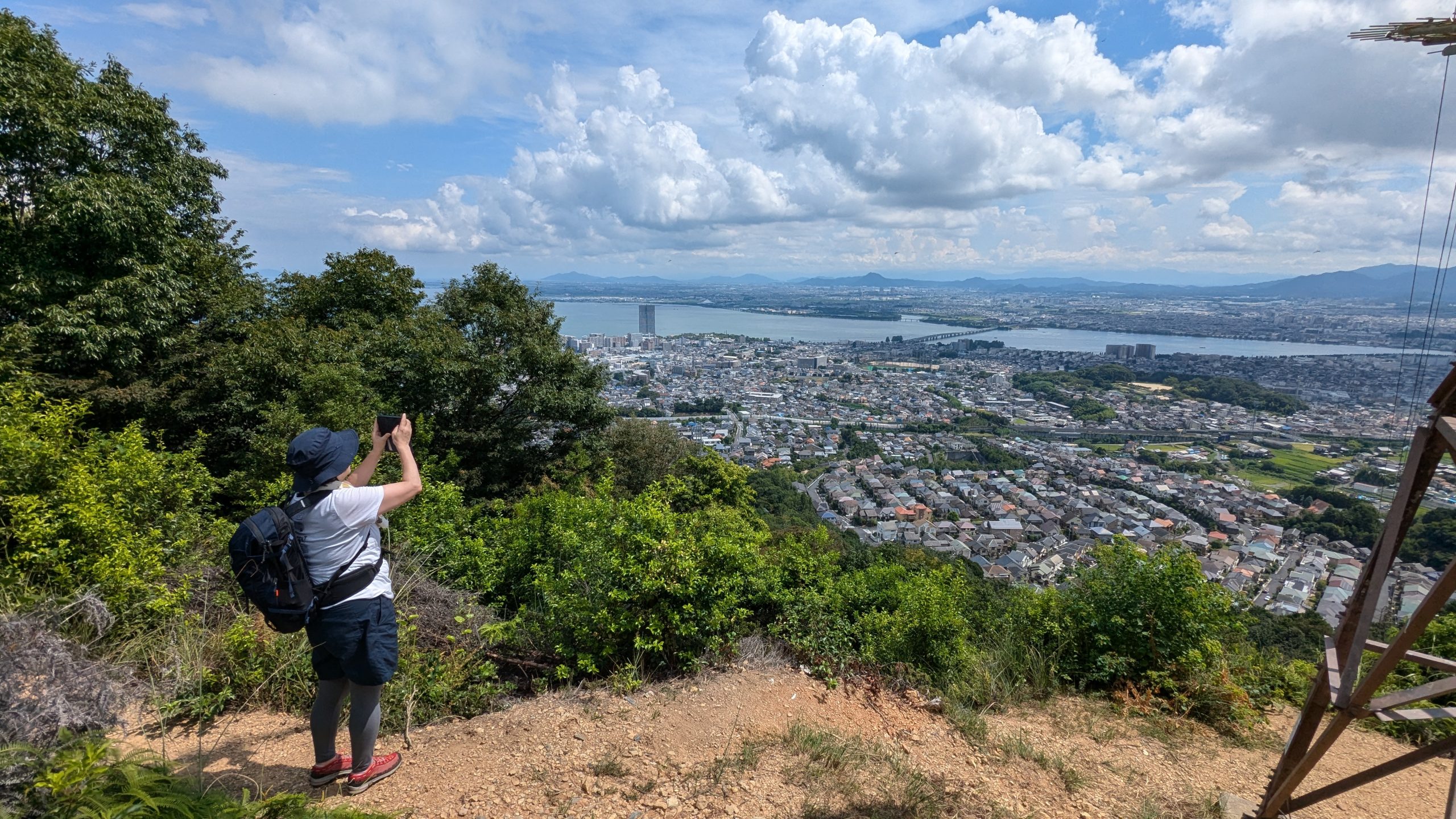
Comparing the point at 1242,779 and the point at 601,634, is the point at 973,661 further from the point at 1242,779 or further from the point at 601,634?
the point at 601,634

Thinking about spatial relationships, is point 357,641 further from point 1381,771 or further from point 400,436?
point 1381,771

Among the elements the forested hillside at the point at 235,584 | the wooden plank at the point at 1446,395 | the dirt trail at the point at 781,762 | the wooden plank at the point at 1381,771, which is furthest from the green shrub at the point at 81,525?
the wooden plank at the point at 1446,395

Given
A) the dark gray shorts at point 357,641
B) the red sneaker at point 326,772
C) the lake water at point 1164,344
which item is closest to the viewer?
the dark gray shorts at point 357,641

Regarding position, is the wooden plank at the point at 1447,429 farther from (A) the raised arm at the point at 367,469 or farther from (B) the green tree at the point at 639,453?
(B) the green tree at the point at 639,453

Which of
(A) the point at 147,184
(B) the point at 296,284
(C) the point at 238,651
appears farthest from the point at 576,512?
(B) the point at 296,284

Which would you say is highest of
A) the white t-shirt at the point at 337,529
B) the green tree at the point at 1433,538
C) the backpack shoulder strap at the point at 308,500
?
the backpack shoulder strap at the point at 308,500

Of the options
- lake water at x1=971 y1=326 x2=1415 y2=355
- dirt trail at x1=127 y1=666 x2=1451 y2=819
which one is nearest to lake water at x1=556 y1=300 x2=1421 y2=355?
lake water at x1=971 y1=326 x2=1415 y2=355

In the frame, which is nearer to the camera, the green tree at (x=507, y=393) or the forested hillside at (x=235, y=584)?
the forested hillside at (x=235, y=584)

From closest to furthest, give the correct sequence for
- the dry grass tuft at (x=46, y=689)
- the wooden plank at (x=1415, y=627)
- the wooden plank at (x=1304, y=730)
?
the wooden plank at (x=1415, y=627) → the dry grass tuft at (x=46, y=689) → the wooden plank at (x=1304, y=730)

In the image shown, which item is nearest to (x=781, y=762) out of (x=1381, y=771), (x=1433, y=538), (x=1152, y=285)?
(x=1381, y=771)
